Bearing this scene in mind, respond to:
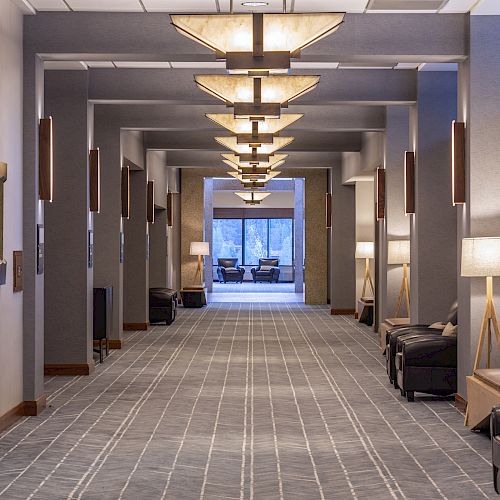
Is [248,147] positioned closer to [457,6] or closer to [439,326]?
[439,326]

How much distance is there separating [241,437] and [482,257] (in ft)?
7.47

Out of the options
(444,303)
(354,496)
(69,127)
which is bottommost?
(354,496)

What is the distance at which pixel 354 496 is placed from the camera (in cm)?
553

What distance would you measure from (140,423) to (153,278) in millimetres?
12502

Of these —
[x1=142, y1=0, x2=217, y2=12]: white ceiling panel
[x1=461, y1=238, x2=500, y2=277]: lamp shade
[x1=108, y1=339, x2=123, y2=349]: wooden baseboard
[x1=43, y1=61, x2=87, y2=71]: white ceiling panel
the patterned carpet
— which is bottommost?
the patterned carpet

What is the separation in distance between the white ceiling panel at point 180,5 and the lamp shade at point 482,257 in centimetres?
277

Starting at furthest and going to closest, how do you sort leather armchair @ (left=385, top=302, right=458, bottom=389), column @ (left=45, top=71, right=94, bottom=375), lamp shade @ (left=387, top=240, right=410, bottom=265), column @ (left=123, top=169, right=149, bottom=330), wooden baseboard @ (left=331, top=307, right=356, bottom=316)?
wooden baseboard @ (left=331, top=307, right=356, bottom=316), column @ (left=123, top=169, right=149, bottom=330), lamp shade @ (left=387, top=240, right=410, bottom=265), column @ (left=45, top=71, right=94, bottom=375), leather armchair @ (left=385, top=302, right=458, bottom=389)

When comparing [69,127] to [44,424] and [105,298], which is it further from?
[44,424]

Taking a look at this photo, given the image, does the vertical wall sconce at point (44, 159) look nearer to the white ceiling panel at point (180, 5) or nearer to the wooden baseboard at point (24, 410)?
the white ceiling panel at point (180, 5)

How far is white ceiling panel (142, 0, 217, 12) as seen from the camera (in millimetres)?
7902

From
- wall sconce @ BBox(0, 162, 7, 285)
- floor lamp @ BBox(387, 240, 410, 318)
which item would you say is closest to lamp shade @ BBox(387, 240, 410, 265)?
floor lamp @ BBox(387, 240, 410, 318)

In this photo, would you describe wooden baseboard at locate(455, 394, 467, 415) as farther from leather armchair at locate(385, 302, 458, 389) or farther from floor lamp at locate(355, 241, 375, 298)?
floor lamp at locate(355, 241, 375, 298)

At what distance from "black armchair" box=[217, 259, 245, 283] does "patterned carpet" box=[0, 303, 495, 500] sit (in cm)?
2303

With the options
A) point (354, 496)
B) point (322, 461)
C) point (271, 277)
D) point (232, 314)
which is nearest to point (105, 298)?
point (322, 461)
